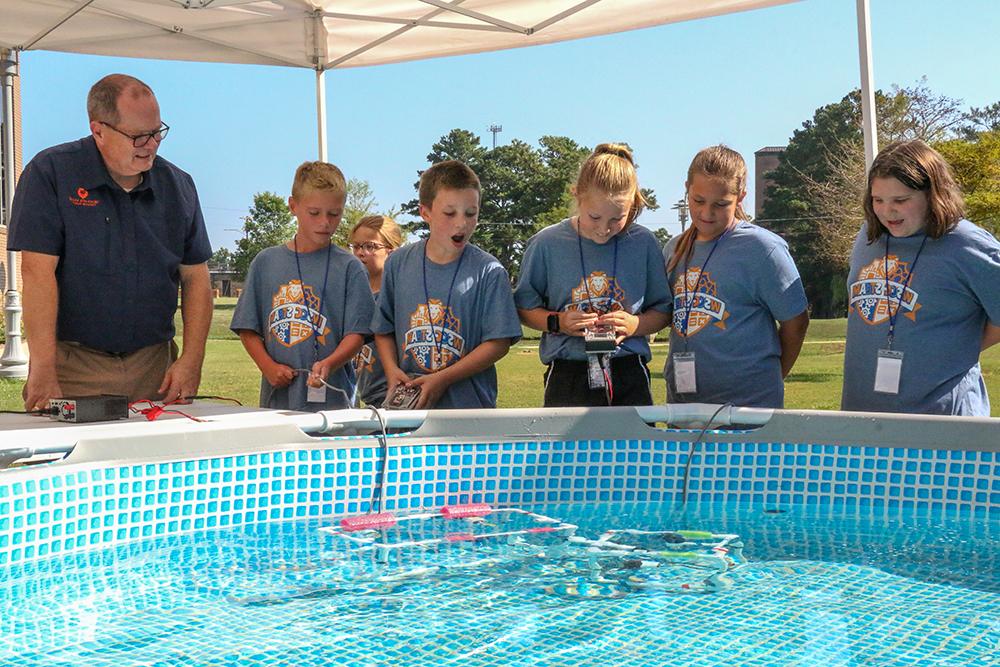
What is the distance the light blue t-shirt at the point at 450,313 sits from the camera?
370cm

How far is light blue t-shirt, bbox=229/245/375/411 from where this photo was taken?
3.98 metres

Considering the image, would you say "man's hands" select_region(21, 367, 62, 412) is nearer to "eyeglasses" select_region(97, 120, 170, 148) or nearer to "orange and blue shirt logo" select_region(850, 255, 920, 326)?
"eyeglasses" select_region(97, 120, 170, 148)

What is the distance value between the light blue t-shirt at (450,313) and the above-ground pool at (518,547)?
52 cm

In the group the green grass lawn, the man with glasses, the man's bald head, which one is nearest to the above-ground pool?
the man with glasses

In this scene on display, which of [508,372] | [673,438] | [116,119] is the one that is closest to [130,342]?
[116,119]

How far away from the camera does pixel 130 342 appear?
11.5 ft

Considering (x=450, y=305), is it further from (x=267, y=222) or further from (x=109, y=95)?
(x=267, y=222)

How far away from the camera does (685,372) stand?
3568 mm

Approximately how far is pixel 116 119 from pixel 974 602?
2.89m

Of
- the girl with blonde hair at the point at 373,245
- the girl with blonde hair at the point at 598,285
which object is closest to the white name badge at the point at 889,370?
the girl with blonde hair at the point at 598,285

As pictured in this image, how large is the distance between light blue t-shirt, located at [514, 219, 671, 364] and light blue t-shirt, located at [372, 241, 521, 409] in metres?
0.13

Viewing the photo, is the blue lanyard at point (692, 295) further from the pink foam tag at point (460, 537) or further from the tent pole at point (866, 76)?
the tent pole at point (866, 76)

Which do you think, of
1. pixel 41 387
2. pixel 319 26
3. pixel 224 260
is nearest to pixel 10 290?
pixel 319 26

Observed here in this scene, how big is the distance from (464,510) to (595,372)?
2.40ft
